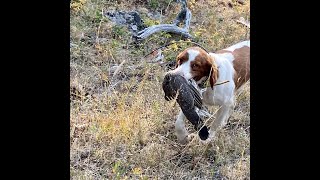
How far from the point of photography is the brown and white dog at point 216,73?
128 inches

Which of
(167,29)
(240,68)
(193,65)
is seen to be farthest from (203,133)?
(167,29)

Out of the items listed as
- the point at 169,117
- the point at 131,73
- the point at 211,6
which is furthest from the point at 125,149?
the point at 211,6

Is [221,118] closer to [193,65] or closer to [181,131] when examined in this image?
[181,131]

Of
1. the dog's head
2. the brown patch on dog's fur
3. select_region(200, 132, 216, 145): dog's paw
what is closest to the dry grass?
select_region(200, 132, 216, 145): dog's paw

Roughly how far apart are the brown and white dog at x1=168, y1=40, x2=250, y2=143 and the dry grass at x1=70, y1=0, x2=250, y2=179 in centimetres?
11

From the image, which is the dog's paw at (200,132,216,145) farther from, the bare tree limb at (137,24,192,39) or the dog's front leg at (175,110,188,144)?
the bare tree limb at (137,24,192,39)

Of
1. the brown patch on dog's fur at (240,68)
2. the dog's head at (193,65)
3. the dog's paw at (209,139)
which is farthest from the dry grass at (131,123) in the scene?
the dog's head at (193,65)

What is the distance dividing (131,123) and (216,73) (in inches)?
26.2

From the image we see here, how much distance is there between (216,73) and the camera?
136 inches
